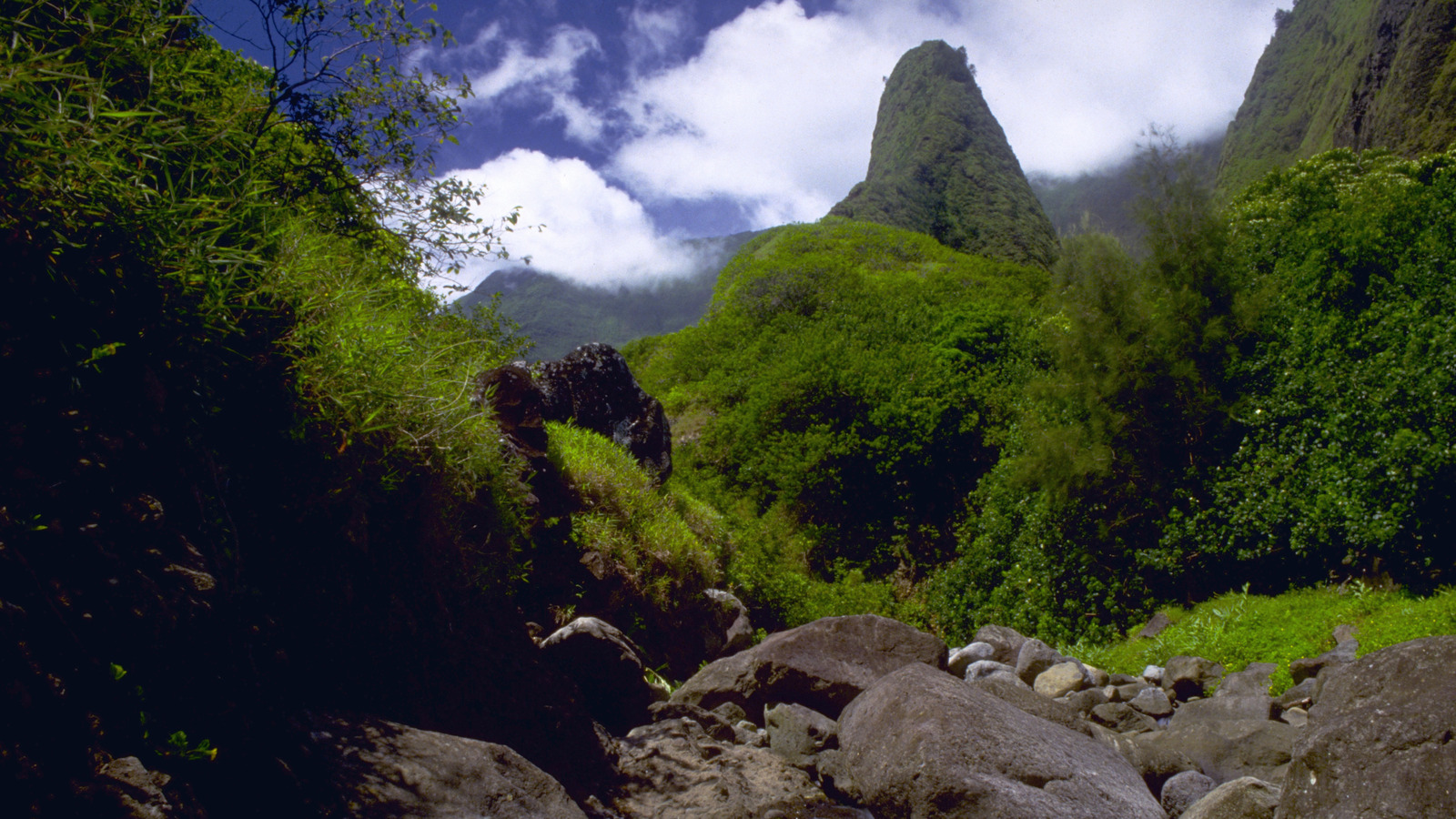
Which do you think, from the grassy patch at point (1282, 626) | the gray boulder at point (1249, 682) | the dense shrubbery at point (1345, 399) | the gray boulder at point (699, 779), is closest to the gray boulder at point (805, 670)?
the gray boulder at point (699, 779)

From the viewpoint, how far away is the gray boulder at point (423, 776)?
2568 millimetres

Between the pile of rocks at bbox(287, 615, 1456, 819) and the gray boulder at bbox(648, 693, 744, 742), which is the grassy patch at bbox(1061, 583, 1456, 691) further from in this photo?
the gray boulder at bbox(648, 693, 744, 742)

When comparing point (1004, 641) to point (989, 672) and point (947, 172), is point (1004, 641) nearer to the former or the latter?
point (989, 672)

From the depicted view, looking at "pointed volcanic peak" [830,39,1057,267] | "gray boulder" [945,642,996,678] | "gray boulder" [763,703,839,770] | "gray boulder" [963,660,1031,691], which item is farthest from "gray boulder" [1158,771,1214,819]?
"pointed volcanic peak" [830,39,1057,267]

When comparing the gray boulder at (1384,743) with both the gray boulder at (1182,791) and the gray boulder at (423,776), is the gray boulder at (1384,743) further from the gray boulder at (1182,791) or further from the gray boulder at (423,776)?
the gray boulder at (423,776)

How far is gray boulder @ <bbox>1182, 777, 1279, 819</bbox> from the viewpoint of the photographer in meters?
3.59

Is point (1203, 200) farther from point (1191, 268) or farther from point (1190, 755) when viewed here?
point (1190, 755)

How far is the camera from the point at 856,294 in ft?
60.7

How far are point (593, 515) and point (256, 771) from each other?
4.97 metres

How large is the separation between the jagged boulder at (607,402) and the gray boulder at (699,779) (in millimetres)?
5450

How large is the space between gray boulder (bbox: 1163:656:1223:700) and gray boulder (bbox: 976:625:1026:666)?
1.68 m

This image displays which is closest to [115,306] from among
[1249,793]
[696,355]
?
[1249,793]

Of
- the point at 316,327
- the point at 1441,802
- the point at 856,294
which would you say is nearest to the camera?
the point at 1441,802

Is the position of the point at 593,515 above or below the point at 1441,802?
above
